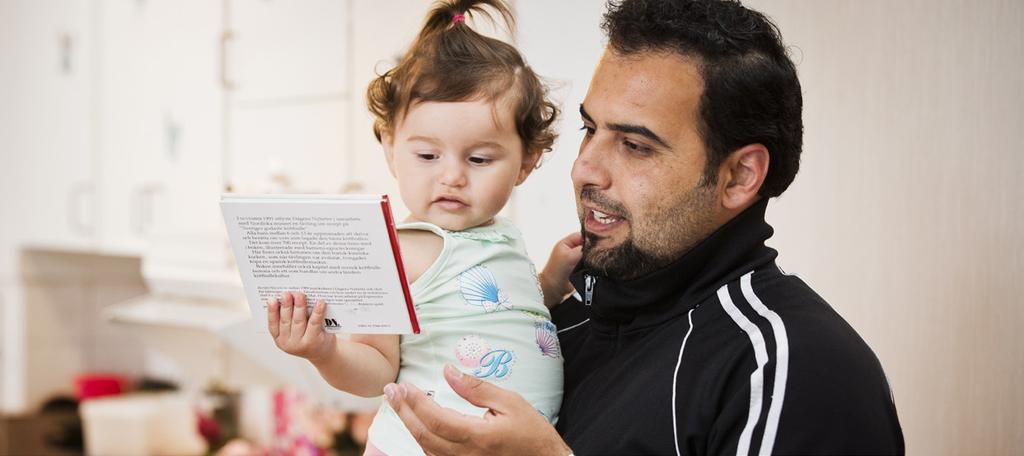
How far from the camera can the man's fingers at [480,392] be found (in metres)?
0.88

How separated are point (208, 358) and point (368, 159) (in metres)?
1.40

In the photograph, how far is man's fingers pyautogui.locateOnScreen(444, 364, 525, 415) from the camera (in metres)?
0.88

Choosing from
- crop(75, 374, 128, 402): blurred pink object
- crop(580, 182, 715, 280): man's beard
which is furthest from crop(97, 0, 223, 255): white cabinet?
crop(580, 182, 715, 280): man's beard

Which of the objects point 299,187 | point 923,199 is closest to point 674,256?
point 923,199

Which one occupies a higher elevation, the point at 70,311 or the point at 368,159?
the point at 368,159

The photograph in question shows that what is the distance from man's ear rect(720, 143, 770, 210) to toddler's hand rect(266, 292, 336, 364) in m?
0.45

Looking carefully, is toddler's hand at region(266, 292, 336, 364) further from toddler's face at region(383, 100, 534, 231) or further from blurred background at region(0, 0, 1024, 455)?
blurred background at region(0, 0, 1024, 455)

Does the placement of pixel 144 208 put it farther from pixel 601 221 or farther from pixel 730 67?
pixel 730 67

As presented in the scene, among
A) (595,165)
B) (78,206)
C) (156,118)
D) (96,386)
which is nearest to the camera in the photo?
(595,165)

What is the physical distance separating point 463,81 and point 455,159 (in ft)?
0.27

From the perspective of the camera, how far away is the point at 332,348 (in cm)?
94

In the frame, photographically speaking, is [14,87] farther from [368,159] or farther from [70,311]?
[368,159]

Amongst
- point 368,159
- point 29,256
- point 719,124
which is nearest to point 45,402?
point 29,256

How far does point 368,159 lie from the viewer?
1999 millimetres
